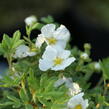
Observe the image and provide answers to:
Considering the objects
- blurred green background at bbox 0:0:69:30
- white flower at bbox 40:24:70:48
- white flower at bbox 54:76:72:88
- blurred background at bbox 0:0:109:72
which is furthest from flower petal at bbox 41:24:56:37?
blurred green background at bbox 0:0:69:30

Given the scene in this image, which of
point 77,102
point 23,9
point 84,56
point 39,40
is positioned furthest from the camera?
point 23,9

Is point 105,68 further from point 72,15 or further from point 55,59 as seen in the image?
point 72,15

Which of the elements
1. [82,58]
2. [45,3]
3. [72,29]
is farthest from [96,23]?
[82,58]

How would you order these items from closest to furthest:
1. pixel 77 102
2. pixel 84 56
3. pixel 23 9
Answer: pixel 77 102, pixel 84 56, pixel 23 9

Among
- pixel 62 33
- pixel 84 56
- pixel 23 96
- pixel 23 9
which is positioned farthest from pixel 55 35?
pixel 23 9

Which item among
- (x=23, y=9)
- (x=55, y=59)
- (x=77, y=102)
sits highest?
(x=23, y=9)

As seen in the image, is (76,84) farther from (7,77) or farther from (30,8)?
(30,8)

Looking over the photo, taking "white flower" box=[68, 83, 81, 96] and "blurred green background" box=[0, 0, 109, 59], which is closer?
"white flower" box=[68, 83, 81, 96]

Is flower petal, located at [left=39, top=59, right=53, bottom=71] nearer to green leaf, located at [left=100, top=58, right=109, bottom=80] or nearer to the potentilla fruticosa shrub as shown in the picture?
the potentilla fruticosa shrub
